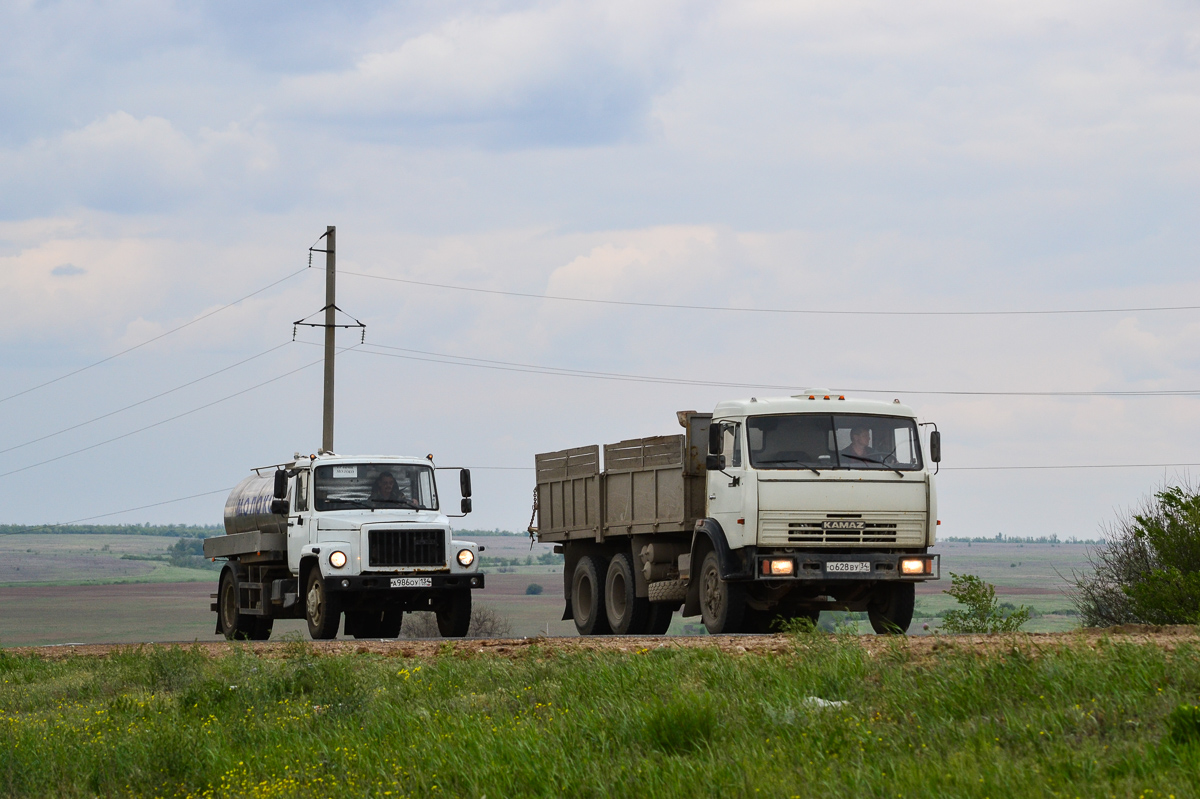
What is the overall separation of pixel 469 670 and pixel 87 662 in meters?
6.76

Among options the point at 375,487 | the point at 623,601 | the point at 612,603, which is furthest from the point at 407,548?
the point at 623,601

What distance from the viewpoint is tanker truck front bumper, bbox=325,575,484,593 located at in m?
20.8

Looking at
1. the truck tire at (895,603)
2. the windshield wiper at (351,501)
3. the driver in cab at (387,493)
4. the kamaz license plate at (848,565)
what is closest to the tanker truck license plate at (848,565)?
the kamaz license plate at (848,565)

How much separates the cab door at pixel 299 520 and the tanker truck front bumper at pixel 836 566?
25.4 ft

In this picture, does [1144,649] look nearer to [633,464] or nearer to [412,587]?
[633,464]

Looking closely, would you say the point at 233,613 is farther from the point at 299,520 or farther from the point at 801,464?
the point at 801,464

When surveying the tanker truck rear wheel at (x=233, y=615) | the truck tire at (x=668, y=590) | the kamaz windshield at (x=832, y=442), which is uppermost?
the kamaz windshield at (x=832, y=442)

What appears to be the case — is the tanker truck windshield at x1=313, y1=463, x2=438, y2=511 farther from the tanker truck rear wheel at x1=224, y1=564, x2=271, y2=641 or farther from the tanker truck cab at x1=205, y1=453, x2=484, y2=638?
the tanker truck rear wheel at x1=224, y1=564, x2=271, y2=641

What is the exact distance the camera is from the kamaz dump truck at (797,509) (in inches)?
695

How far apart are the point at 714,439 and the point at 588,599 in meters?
5.91

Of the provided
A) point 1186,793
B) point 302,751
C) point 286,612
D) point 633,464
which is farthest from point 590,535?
point 1186,793

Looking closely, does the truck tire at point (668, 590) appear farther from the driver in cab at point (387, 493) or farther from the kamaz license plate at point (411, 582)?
the driver in cab at point (387, 493)

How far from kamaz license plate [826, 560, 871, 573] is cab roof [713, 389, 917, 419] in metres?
1.97

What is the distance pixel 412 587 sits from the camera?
69.5ft
